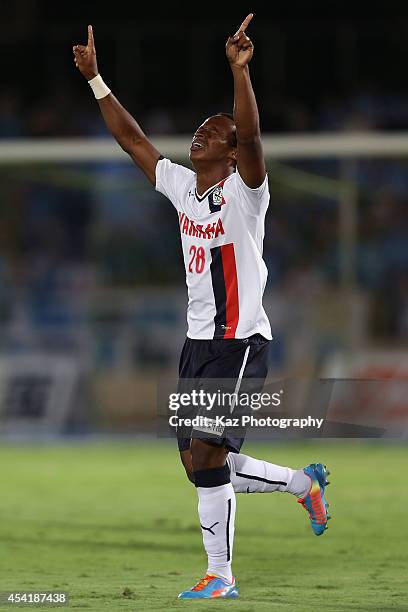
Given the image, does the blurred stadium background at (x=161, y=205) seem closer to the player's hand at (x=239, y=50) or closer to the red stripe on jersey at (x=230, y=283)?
the red stripe on jersey at (x=230, y=283)

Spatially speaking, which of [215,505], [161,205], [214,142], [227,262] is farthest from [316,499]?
[161,205]

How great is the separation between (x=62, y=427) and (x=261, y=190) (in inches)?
390

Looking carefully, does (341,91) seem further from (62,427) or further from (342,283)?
(62,427)

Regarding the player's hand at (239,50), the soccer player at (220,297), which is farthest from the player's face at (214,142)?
the player's hand at (239,50)

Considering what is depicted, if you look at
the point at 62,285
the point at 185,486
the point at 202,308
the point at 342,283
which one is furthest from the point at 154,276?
the point at 202,308

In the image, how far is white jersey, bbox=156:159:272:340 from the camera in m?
Result: 5.40

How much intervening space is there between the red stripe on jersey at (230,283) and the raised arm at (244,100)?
45 cm

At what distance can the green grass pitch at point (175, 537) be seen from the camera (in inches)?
211

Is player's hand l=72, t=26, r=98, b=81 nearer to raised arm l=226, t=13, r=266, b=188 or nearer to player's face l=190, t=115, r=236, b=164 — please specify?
player's face l=190, t=115, r=236, b=164

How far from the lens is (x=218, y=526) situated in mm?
5348

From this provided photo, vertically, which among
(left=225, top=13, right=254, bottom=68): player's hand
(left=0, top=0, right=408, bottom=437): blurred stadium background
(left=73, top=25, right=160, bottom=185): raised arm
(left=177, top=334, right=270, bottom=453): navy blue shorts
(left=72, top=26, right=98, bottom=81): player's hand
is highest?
(left=225, top=13, right=254, bottom=68): player's hand

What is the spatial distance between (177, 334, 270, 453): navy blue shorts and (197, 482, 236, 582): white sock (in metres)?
0.21

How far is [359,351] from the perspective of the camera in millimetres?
14469

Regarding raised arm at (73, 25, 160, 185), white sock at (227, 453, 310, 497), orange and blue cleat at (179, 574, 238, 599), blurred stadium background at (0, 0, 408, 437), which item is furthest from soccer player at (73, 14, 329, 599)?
blurred stadium background at (0, 0, 408, 437)
